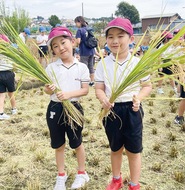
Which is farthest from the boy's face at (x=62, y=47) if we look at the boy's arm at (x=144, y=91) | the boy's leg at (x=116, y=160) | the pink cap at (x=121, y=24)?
the boy's leg at (x=116, y=160)

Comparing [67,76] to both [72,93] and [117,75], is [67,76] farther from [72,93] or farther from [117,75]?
[117,75]

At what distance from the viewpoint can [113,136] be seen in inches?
92.3

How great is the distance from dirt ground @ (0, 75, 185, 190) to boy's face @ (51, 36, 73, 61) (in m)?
0.87

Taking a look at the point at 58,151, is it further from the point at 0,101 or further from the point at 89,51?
the point at 89,51

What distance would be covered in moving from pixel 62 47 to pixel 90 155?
1.54 meters

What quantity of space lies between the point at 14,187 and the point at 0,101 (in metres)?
2.33

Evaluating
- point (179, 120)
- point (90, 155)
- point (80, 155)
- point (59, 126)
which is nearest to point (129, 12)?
point (179, 120)

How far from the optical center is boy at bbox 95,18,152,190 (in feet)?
7.14

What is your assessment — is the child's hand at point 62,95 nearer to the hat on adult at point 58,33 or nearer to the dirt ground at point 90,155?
the hat on adult at point 58,33

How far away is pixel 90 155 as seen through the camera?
337 centimetres

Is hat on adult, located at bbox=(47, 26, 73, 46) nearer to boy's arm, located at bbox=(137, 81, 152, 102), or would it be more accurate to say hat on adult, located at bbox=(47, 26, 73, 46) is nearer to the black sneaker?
boy's arm, located at bbox=(137, 81, 152, 102)

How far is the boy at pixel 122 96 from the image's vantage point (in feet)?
7.14

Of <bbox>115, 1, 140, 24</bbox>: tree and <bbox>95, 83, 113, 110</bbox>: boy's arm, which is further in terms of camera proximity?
<bbox>115, 1, 140, 24</bbox>: tree

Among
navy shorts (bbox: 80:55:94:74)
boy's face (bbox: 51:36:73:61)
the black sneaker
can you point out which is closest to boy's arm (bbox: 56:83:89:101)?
boy's face (bbox: 51:36:73:61)
